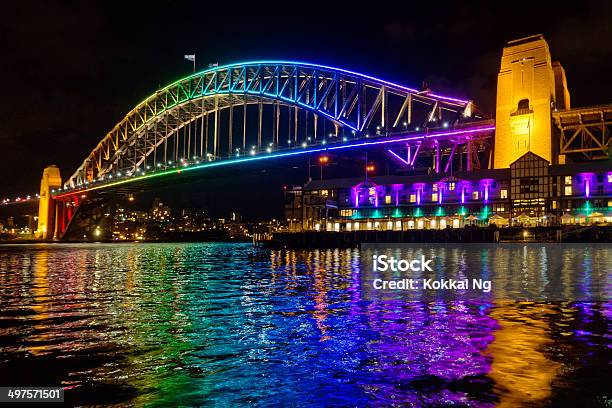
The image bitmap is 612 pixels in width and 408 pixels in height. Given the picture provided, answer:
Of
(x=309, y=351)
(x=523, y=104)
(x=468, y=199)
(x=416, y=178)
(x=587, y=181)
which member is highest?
(x=523, y=104)

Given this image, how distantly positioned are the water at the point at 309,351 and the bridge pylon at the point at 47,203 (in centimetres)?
12684

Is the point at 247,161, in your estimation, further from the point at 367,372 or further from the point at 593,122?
the point at 367,372

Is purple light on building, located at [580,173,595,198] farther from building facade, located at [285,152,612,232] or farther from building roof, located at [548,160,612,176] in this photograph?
building roof, located at [548,160,612,176]

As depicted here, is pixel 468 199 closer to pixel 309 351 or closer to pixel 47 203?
pixel 309 351

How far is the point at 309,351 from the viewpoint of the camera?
34.6ft

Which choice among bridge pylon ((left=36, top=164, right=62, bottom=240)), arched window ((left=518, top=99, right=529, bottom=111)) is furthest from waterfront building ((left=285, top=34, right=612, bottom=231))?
bridge pylon ((left=36, top=164, right=62, bottom=240))

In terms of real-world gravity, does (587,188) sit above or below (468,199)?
A: above

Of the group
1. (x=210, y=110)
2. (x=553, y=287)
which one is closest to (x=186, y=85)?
(x=210, y=110)

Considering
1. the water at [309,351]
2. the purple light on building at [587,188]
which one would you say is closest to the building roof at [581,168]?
the purple light on building at [587,188]

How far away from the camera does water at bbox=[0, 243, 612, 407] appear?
795cm

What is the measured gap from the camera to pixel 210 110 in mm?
118000

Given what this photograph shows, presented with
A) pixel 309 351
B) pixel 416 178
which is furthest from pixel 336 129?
pixel 309 351

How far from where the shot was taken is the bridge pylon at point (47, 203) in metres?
134

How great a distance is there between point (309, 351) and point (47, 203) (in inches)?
5555
